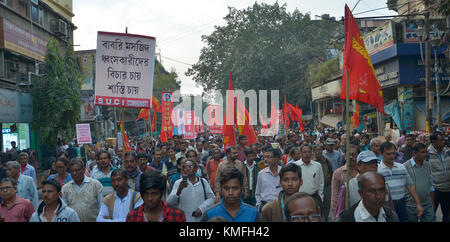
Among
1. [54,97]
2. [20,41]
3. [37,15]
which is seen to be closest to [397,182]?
[54,97]

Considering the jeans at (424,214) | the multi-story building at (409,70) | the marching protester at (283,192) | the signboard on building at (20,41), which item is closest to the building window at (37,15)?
the signboard on building at (20,41)

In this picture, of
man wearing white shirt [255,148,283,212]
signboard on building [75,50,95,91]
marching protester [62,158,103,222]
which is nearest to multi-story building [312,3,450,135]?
man wearing white shirt [255,148,283,212]

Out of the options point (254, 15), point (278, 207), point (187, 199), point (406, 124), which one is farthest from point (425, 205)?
point (254, 15)

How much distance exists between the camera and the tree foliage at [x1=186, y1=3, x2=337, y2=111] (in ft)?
121

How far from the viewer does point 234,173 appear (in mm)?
3385

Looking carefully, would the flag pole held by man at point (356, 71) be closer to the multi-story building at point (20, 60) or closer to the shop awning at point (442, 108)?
the multi-story building at point (20, 60)

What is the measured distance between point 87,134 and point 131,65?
604 centimetres

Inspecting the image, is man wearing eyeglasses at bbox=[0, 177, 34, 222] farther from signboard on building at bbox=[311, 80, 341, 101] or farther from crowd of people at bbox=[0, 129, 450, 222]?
signboard on building at bbox=[311, 80, 341, 101]

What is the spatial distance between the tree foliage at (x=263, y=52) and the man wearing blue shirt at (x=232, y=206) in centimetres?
3268

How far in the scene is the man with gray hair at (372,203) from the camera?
2.98 metres

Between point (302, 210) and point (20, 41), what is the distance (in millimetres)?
19699

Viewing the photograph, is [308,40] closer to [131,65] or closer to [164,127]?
[164,127]

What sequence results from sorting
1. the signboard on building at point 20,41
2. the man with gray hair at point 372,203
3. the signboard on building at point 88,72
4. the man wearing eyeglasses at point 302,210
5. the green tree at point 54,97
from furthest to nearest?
the signboard on building at point 88,72
the green tree at point 54,97
the signboard on building at point 20,41
the man with gray hair at point 372,203
the man wearing eyeglasses at point 302,210

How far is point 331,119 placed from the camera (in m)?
31.5
